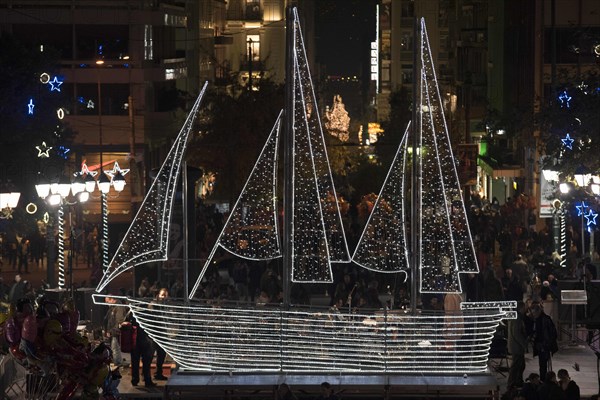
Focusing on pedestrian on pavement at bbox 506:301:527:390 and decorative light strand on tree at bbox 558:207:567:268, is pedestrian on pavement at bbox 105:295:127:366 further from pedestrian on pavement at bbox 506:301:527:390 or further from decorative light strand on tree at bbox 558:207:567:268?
decorative light strand on tree at bbox 558:207:567:268

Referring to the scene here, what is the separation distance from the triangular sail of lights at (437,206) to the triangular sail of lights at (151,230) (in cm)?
438

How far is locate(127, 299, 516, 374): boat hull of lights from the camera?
3159 centimetres

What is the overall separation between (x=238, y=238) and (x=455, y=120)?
47091 millimetres

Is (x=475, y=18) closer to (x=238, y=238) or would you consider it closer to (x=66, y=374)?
(x=238, y=238)

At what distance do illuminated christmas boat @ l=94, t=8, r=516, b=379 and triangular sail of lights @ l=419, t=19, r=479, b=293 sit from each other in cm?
3

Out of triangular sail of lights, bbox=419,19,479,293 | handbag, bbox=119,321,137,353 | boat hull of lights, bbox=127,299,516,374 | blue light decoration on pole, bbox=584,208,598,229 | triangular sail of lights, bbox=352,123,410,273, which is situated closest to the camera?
boat hull of lights, bbox=127,299,516,374

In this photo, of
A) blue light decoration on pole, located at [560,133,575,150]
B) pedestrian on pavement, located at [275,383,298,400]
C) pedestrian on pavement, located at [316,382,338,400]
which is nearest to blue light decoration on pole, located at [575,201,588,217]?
blue light decoration on pole, located at [560,133,575,150]

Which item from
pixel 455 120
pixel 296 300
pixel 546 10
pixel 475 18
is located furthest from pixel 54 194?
pixel 475 18

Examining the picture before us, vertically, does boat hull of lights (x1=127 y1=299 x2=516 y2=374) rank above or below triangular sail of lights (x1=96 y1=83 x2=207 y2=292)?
below

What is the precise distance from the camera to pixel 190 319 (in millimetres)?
31750

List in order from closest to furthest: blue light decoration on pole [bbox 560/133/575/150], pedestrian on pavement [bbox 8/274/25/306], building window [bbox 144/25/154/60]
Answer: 1. pedestrian on pavement [bbox 8/274/25/306]
2. blue light decoration on pole [bbox 560/133/575/150]
3. building window [bbox 144/25/154/60]

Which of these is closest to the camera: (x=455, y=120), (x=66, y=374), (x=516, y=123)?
(x=66, y=374)

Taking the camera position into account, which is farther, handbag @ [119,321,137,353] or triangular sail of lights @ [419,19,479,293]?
handbag @ [119,321,137,353]

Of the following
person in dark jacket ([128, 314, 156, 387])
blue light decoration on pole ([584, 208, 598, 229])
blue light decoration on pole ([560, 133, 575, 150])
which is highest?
blue light decoration on pole ([560, 133, 575, 150])
